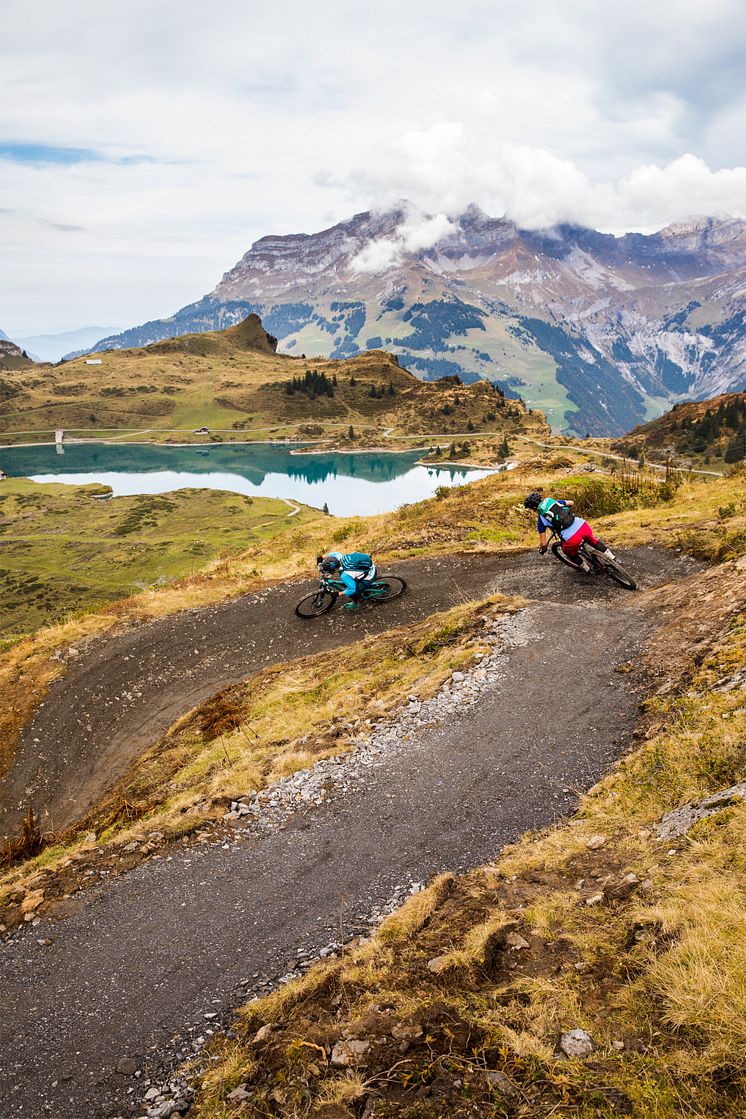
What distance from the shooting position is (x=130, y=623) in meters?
23.3

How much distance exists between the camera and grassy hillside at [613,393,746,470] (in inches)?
5930

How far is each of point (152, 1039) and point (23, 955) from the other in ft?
9.05

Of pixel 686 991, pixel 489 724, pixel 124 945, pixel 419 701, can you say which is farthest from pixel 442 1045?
pixel 419 701

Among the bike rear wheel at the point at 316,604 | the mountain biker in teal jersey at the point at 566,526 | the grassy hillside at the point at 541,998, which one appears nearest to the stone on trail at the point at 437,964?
the grassy hillside at the point at 541,998

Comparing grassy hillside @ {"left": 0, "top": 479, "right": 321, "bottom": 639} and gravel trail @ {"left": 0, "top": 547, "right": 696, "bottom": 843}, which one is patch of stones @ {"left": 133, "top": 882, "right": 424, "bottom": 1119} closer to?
gravel trail @ {"left": 0, "top": 547, "right": 696, "bottom": 843}

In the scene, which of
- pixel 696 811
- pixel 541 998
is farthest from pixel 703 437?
pixel 541 998

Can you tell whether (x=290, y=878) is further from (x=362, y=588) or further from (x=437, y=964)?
(x=362, y=588)

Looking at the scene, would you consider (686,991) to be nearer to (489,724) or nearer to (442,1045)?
(442,1045)

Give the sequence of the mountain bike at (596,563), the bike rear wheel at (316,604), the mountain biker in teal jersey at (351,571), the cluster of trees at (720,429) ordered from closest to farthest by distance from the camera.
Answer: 1. the mountain bike at (596,563)
2. the mountain biker in teal jersey at (351,571)
3. the bike rear wheel at (316,604)
4. the cluster of trees at (720,429)

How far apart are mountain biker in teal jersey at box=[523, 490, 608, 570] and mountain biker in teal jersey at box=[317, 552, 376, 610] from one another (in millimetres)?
6218

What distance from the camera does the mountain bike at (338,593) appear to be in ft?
68.3

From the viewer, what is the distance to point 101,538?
123 metres

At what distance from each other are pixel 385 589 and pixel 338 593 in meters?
1.75

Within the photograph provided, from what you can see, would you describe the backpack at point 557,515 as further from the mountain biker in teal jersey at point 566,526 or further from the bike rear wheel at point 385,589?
the bike rear wheel at point 385,589
